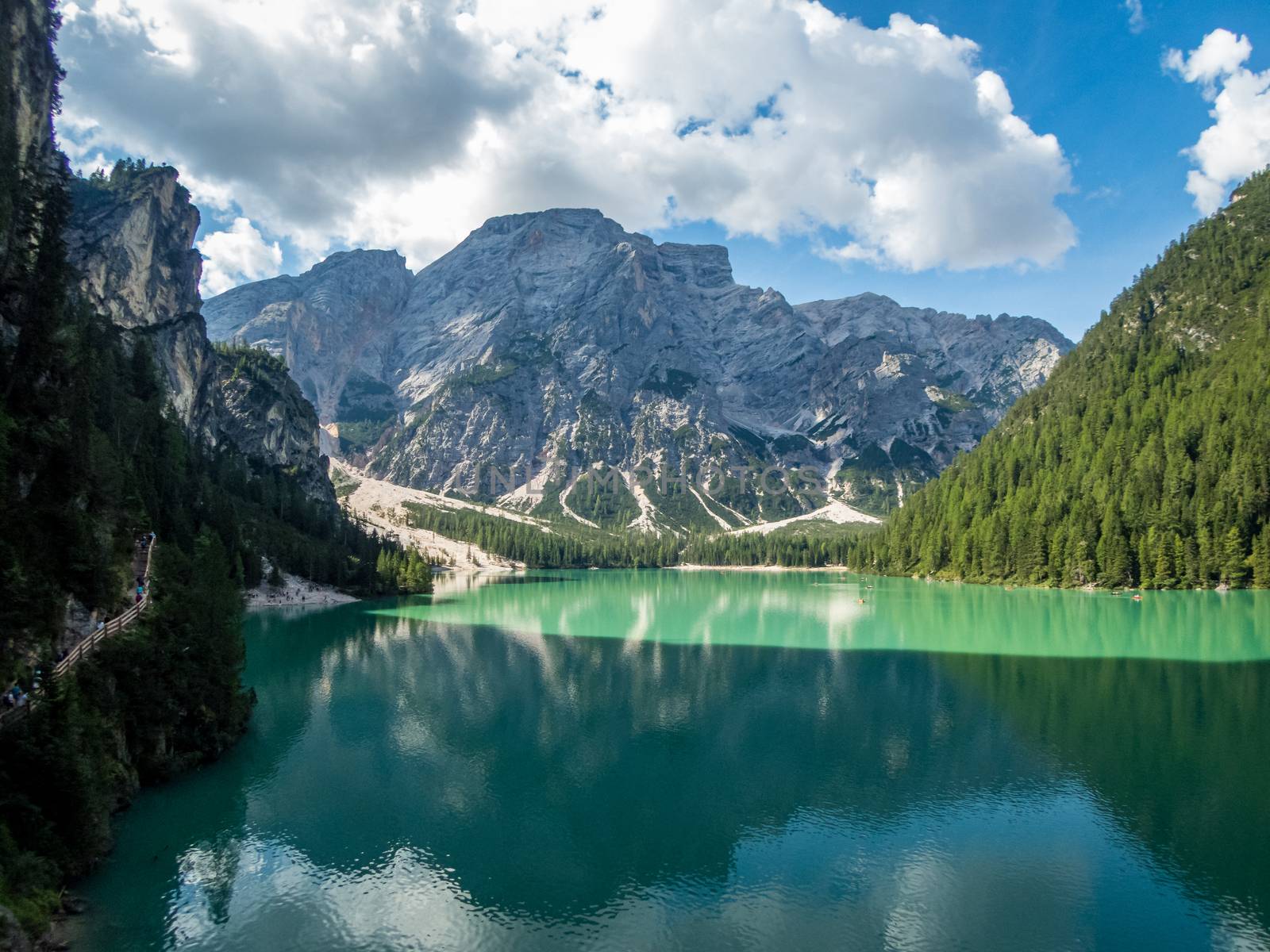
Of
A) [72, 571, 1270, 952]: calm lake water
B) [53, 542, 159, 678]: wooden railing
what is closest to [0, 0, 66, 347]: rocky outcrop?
[53, 542, 159, 678]: wooden railing

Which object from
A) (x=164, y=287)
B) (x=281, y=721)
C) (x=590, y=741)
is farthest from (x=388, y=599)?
(x=164, y=287)

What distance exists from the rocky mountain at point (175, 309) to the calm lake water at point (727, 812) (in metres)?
120

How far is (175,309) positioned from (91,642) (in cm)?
17262

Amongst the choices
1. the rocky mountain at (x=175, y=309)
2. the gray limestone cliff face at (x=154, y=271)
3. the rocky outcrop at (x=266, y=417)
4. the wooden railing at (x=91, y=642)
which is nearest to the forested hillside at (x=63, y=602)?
the wooden railing at (x=91, y=642)

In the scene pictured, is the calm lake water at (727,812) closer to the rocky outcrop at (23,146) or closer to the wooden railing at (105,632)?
the wooden railing at (105,632)

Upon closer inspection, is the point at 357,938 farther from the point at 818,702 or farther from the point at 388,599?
the point at 388,599

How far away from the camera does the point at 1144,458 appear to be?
11619cm

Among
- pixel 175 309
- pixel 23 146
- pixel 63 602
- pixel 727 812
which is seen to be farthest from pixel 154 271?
pixel 727 812

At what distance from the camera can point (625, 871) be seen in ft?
70.4

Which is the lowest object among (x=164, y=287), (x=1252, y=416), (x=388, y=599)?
(x=388, y=599)

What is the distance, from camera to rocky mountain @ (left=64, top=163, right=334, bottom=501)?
142500 mm

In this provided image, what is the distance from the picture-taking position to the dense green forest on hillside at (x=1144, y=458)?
10294 cm

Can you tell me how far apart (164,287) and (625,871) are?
626ft

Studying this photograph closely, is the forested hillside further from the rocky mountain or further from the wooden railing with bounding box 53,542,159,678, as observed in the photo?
the rocky mountain
